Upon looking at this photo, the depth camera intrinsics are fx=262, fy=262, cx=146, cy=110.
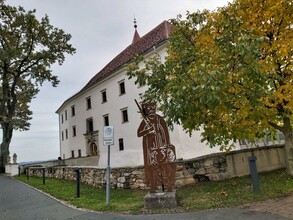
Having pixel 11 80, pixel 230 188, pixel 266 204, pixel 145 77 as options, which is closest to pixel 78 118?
pixel 11 80

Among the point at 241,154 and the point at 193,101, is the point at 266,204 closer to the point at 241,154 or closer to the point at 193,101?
the point at 193,101

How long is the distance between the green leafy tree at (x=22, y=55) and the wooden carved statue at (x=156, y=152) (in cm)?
2117

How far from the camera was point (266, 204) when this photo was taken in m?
6.23

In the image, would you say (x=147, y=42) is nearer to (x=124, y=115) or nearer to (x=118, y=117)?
(x=124, y=115)

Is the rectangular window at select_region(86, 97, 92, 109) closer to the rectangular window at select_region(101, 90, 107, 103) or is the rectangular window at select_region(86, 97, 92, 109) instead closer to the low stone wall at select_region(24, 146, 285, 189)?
the rectangular window at select_region(101, 90, 107, 103)

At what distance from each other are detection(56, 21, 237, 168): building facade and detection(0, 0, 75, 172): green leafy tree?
5121 millimetres

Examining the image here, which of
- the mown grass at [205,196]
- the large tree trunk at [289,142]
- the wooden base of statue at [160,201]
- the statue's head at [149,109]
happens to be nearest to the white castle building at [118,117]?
the large tree trunk at [289,142]

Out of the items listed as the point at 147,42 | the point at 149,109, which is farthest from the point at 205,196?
the point at 147,42

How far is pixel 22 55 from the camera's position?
26.8m

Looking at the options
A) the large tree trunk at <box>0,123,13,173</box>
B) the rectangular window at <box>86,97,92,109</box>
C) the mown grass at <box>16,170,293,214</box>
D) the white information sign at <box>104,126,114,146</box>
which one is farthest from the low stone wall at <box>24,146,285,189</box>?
the large tree trunk at <box>0,123,13,173</box>

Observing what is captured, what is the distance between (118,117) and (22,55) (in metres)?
12.1

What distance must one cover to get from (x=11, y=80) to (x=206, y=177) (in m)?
27.1

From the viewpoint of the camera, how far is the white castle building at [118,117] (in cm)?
1880

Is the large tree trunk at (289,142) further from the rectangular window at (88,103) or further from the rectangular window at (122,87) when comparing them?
the rectangular window at (88,103)
